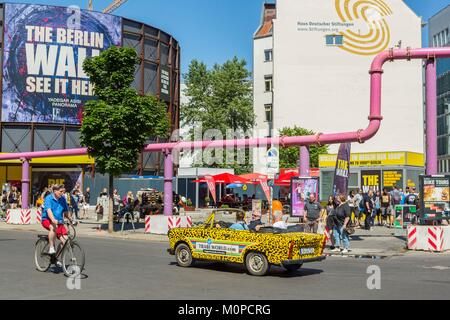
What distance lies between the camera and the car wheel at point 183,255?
1282 cm

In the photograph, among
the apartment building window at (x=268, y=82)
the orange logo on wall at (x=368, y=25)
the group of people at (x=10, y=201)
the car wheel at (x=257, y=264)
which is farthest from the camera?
the apartment building window at (x=268, y=82)

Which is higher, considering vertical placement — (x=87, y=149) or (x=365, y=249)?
(x=87, y=149)

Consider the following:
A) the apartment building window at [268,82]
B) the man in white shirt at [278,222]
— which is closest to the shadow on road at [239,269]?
the man in white shirt at [278,222]

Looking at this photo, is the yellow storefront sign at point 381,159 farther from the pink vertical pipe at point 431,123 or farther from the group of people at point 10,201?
the group of people at point 10,201

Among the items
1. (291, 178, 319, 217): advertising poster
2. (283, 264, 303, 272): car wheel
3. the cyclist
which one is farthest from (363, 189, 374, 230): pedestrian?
the cyclist

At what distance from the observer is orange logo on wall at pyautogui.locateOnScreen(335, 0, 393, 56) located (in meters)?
62.2

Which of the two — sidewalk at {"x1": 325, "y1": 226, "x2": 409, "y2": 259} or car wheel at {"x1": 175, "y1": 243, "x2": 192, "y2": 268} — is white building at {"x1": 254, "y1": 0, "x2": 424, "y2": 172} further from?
car wheel at {"x1": 175, "y1": 243, "x2": 192, "y2": 268}

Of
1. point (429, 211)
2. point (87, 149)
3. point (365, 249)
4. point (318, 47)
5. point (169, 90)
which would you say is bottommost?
point (365, 249)

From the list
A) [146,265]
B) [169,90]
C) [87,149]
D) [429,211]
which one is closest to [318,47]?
[169,90]

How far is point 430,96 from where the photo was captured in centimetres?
1889

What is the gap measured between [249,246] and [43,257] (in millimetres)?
4523

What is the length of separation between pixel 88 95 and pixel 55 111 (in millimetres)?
3491
